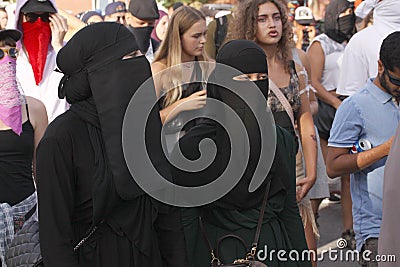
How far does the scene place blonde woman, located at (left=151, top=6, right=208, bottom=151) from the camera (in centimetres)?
577

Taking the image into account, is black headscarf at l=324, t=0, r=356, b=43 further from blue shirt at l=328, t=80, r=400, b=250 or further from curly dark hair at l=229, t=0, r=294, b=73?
blue shirt at l=328, t=80, r=400, b=250

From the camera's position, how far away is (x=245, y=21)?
5.72m

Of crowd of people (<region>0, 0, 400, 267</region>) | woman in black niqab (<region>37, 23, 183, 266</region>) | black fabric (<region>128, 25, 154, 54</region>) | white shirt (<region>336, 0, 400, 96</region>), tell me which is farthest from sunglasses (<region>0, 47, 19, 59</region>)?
white shirt (<region>336, 0, 400, 96</region>)

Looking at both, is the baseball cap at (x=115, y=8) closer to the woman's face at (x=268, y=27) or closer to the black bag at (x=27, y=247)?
the woman's face at (x=268, y=27)

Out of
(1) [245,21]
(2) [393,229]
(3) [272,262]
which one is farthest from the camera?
(1) [245,21]

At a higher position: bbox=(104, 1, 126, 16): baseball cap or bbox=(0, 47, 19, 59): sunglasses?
bbox=(0, 47, 19, 59): sunglasses

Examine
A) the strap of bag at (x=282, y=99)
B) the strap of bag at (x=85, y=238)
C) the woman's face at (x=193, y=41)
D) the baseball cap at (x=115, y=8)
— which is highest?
the woman's face at (x=193, y=41)

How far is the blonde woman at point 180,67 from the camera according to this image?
18.9ft

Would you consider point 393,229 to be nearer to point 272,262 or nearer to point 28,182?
point 272,262

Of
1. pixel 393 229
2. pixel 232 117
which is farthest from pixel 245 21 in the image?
pixel 393 229

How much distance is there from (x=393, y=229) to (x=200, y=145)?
1.27 metres

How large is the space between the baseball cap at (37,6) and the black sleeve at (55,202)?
282 cm

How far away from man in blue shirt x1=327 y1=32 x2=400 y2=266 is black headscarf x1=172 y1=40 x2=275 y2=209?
3.16ft

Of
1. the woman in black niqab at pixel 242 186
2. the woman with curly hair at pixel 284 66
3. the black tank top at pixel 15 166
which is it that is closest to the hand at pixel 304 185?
the woman with curly hair at pixel 284 66
